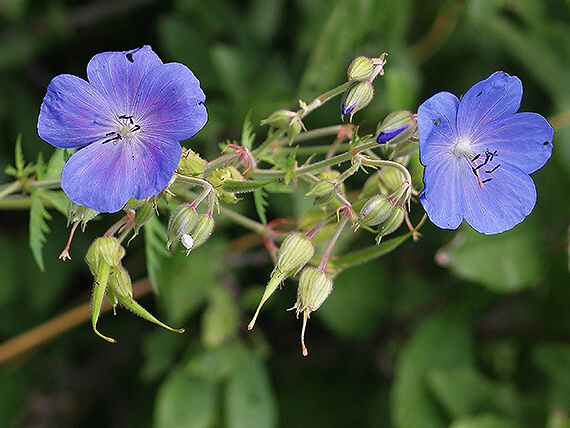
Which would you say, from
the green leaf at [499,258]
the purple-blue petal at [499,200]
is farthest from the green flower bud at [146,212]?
the green leaf at [499,258]

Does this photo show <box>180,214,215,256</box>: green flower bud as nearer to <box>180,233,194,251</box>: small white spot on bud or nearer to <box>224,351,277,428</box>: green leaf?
<box>180,233,194,251</box>: small white spot on bud

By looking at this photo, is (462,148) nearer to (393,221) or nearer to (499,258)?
(393,221)

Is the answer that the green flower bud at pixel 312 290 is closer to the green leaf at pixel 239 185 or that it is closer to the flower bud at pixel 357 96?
the green leaf at pixel 239 185

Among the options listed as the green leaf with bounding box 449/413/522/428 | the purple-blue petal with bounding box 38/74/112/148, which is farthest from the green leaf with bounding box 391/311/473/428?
the purple-blue petal with bounding box 38/74/112/148

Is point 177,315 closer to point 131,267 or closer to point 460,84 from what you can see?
point 131,267

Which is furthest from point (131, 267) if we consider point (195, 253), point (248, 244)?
point (248, 244)

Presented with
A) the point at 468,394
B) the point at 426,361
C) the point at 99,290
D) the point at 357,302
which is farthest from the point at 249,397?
the point at 99,290
